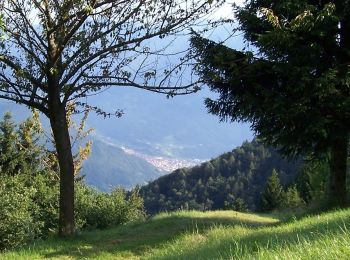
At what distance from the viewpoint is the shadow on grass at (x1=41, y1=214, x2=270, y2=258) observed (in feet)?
28.3

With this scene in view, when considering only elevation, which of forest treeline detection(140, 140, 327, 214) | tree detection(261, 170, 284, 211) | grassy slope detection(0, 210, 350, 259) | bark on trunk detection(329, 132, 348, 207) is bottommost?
grassy slope detection(0, 210, 350, 259)

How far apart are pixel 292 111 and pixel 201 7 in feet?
9.27

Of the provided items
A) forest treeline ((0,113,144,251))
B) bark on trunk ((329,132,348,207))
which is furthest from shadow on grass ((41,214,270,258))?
forest treeline ((0,113,144,251))

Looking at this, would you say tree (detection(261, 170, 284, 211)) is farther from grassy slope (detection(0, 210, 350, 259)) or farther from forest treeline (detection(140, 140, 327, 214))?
grassy slope (detection(0, 210, 350, 259))

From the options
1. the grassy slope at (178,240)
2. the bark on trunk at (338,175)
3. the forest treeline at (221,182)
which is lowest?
the grassy slope at (178,240)

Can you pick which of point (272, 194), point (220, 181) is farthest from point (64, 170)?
point (220, 181)

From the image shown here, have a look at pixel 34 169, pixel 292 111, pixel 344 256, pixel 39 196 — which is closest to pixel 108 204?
pixel 39 196

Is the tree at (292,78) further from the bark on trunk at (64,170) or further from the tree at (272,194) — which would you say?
the tree at (272,194)

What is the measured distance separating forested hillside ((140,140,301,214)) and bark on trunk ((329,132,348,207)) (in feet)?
223

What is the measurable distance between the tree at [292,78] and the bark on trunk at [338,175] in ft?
0.07

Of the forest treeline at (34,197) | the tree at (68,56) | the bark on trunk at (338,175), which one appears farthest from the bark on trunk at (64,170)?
the bark on trunk at (338,175)

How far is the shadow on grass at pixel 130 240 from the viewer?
8641 millimetres

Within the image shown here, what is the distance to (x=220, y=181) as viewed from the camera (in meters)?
92.7

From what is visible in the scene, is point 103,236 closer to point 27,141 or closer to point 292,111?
point 292,111
